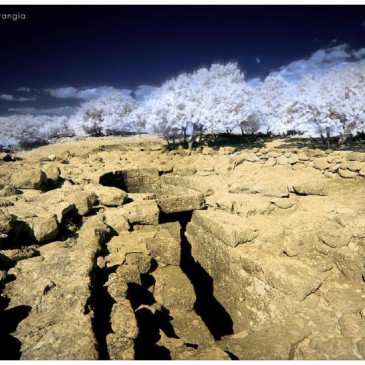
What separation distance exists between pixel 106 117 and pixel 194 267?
17770mm

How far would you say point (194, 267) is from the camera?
6.30 metres

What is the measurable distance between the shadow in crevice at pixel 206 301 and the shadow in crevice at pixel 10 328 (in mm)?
3217

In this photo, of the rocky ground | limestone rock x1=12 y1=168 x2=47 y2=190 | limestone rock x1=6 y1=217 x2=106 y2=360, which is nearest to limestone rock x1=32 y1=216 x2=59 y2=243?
the rocky ground

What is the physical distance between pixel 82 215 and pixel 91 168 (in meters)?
3.68

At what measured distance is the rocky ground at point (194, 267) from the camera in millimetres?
2705

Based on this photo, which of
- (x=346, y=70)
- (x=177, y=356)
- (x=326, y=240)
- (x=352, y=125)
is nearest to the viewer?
(x=177, y=356)

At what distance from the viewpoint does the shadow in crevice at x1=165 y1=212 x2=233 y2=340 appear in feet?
16.0

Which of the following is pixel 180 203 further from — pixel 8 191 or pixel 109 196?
pixel 8 191

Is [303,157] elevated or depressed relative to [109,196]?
elevated

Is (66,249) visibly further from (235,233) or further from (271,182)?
(271,182)

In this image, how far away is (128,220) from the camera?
18.0 feet

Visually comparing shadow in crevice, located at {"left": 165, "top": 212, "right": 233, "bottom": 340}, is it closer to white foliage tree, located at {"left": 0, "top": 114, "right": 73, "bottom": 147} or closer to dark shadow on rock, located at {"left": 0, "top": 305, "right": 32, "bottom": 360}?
dark shadow on rock, located at {"left": 0, "top": 305, "right": 32, "bottom": 360}

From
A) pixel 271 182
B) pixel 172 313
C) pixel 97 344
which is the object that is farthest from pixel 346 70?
pixel 97 344

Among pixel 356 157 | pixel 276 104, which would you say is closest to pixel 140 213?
pixel 356 157
